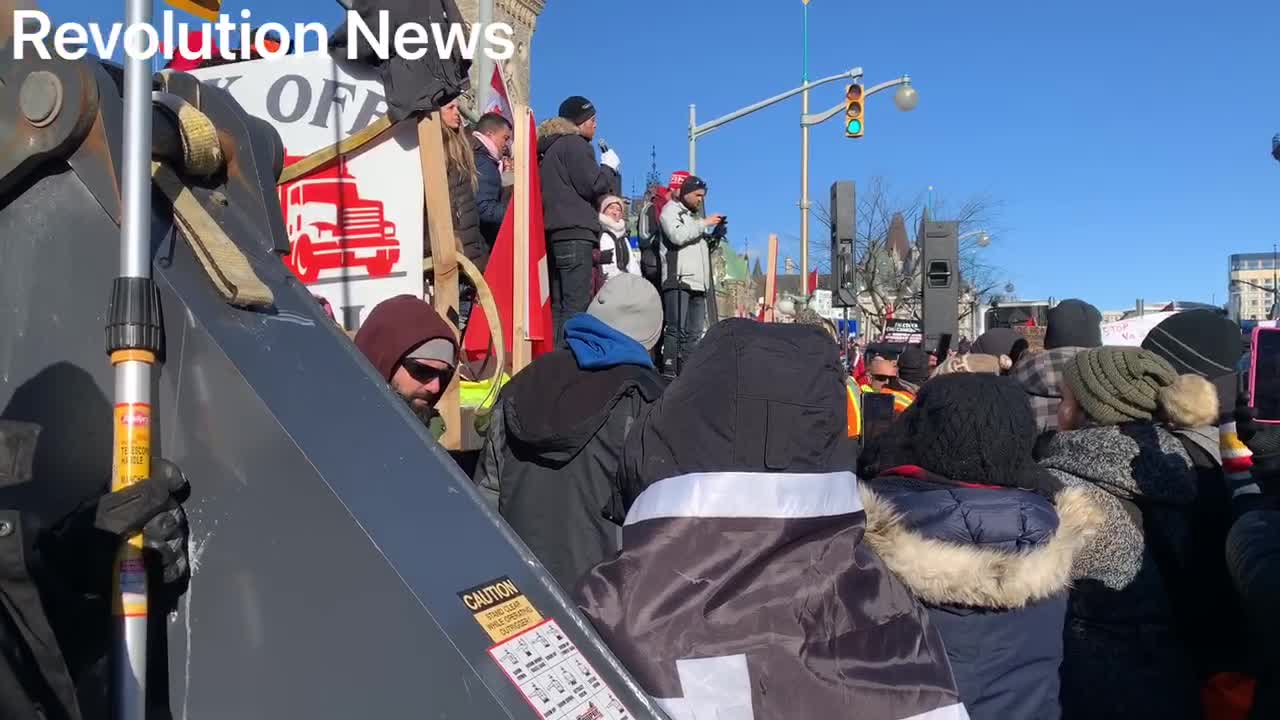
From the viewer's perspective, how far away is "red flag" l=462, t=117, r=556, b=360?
5.07 metres

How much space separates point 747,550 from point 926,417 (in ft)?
4.62

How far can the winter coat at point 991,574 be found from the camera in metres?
2.64

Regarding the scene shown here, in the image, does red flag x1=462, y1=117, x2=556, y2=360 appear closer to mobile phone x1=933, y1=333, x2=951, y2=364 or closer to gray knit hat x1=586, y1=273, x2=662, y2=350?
gray knit hat x1=586, y1=273, x2=662, y2=350

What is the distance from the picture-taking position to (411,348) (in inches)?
130

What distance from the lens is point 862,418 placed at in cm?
635

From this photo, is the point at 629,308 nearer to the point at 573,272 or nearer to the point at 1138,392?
the point at 1138,392

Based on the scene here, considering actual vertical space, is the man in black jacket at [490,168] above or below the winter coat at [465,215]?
above

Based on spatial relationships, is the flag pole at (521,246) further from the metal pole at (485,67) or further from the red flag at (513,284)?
the metal pole at (485,67)

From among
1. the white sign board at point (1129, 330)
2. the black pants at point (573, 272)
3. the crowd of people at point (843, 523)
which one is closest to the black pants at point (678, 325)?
the black pants at point (573, 272)

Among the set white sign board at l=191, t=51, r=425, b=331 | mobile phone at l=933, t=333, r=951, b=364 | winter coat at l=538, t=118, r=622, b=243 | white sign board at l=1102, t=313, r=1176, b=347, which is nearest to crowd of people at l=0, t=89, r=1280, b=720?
white sign board at l=191, t=51, r=425, b=331

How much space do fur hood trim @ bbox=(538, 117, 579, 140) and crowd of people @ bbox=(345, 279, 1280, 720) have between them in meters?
3.68

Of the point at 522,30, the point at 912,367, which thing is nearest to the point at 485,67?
the point at 912,367

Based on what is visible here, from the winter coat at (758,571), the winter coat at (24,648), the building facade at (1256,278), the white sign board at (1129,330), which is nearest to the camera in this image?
the winter coat at (24,648)

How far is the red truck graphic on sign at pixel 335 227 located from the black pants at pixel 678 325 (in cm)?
495
